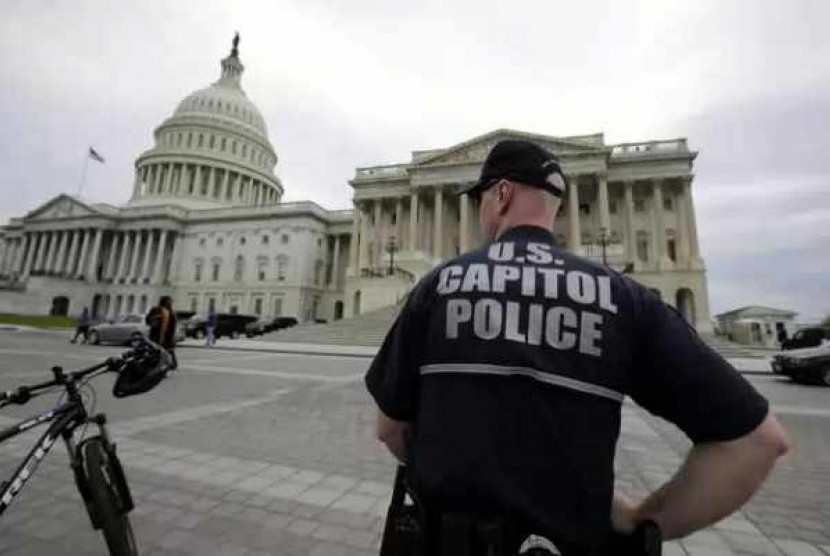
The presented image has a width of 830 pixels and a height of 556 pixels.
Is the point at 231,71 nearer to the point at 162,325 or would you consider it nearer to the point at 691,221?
the point at 691,221

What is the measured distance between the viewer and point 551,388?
1152mm

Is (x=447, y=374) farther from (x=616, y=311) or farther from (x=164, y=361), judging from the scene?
(x=164, y=361)

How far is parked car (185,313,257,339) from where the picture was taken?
94.3 feet

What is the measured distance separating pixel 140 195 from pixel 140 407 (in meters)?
77.8

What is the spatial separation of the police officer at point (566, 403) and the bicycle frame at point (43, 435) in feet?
7.93

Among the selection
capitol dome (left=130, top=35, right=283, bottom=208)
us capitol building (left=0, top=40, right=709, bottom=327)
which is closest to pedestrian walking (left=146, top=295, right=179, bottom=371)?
us capitol building (left=0, top=40, right=709, bottom=327)

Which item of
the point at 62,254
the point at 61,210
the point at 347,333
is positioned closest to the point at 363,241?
the point at 347,333

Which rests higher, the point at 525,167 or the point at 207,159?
the point at 207,159

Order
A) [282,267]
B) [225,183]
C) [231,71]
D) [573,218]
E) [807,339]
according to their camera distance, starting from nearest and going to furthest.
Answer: [807,339] → [573,218] → [282,267] → [225,183] → [231,71]

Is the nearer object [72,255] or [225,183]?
[72,255]

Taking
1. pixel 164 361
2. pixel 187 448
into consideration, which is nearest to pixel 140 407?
pixel 187 448

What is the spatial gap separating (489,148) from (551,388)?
4081 centimetres

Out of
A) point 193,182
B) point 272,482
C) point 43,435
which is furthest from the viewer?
point 193,182

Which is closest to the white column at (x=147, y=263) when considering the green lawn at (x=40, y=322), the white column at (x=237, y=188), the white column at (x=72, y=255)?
the white column at (x=72, y=255)
